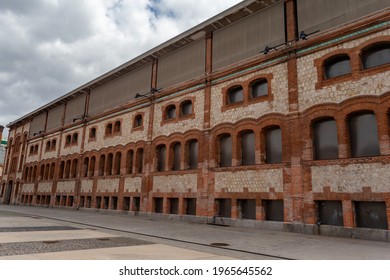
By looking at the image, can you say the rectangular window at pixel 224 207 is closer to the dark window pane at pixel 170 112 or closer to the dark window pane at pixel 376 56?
the dark window pane at pixel 170 112

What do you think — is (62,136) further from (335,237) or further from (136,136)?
(335,237)

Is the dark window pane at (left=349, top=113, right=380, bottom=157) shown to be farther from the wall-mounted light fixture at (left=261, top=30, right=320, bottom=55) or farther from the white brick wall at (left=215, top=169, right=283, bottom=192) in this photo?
the wall-mounted light fixture at (left=261, top=30, right=320, bottom=55)

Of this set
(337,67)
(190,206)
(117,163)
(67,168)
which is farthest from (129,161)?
(337,67)

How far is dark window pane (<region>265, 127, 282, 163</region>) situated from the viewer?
15.8m

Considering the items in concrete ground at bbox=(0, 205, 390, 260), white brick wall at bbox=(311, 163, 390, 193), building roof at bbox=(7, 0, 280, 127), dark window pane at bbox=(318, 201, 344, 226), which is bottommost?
concrete ground at bbox=(0, 205, 390, 260)

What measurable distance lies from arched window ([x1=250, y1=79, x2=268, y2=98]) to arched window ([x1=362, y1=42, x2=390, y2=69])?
5.00m

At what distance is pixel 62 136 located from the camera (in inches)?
1313

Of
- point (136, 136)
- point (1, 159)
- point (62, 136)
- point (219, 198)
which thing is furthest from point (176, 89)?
point (1, 159)

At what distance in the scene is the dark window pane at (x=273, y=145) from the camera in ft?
A: 51.8

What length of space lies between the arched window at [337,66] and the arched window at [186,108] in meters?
9.10

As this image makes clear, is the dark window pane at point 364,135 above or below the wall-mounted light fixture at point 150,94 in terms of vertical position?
below

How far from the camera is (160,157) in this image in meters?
22.2

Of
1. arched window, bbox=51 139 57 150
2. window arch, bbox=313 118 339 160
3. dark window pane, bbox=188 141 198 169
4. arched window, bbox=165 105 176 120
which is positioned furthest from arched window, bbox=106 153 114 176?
window arch, bbox=313 118 339 160

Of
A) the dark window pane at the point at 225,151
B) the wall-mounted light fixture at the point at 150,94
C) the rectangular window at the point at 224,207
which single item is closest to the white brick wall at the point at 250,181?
the rectangular window at the point at 224,207
